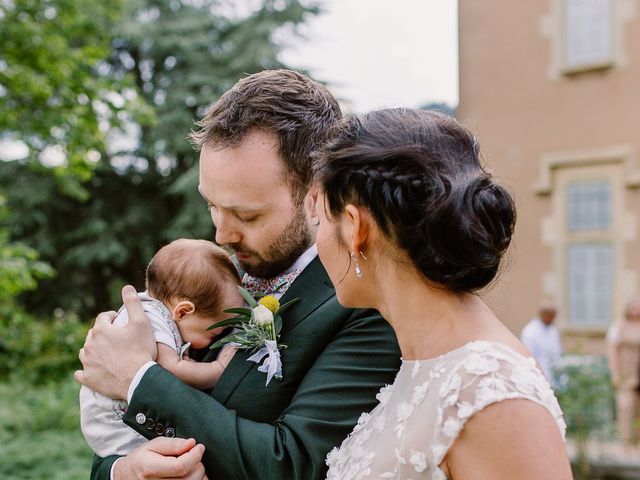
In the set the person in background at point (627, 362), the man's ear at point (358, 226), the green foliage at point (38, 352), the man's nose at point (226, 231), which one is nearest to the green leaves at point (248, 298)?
the man's nose at point (226, 231)

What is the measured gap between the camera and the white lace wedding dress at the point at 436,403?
153 centimetres

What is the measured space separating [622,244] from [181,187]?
987cm

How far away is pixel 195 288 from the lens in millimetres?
2383

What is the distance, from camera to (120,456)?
2.22 meters

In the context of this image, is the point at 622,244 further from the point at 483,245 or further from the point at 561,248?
the point at 483,245

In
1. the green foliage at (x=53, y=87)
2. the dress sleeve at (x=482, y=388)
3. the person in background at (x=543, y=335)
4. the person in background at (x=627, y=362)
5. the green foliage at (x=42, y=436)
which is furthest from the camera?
the person in background at (x=543, y=335)

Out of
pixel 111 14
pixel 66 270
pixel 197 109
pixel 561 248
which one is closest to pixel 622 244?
pixel 561 248

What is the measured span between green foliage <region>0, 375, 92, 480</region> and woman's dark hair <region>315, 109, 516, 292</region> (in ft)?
17.0

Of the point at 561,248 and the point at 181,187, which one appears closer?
the point at 561,248

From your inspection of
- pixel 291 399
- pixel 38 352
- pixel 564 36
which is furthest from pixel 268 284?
pixel 38 352

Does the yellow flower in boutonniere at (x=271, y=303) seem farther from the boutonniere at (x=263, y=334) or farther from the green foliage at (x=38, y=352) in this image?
the green foliage at (x=38, y=352)

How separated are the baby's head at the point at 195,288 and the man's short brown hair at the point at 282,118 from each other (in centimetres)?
33

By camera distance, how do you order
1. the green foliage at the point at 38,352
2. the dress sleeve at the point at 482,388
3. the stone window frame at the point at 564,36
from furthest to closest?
the green foliage at the point at 38,352 → the stone window frame at the point at 564,36 → the dress sleeve at the point at 482,388

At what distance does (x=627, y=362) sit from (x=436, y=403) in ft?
27.4
